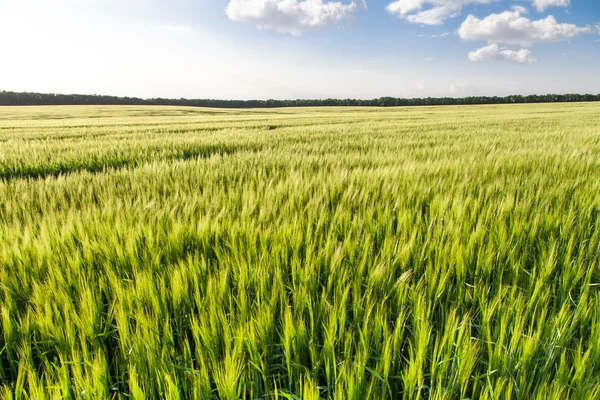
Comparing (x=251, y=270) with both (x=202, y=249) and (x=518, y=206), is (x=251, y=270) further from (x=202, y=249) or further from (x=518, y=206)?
(x=518, y=206)

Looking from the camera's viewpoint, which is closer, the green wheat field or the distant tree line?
the green wheat field

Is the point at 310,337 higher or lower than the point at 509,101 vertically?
lower

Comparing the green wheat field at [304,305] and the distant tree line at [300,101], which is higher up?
the distant tree line at [300,101]

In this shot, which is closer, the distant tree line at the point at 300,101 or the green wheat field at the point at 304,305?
the green wheat field at the point at 304,305

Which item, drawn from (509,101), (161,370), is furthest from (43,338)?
(509,101)

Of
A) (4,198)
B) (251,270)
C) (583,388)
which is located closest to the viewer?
(583,388)

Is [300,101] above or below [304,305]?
above

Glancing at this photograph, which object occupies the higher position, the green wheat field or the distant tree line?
the distant tree line

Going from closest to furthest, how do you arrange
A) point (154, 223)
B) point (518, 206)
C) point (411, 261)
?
point (411, 261) < point (154, 223) < point (518, 206)

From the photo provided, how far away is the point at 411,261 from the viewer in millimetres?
1065

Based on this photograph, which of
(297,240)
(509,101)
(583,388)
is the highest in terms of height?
(509,101)

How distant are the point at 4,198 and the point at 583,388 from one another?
2658mm

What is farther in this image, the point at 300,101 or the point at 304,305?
the point at 300,101

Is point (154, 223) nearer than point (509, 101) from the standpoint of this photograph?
Yes
